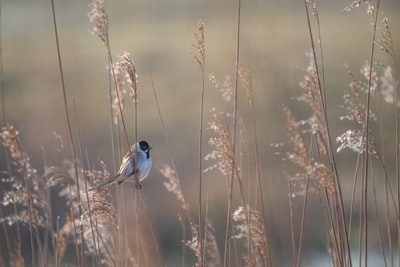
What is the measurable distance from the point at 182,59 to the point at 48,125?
4.69 metres

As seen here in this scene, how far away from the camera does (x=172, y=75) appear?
17.1m

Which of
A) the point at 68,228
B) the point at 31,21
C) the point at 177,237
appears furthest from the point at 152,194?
the point at 31,21

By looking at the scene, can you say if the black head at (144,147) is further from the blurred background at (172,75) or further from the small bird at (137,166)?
the blurred background at (172,75)

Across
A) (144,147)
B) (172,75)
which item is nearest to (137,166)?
(144,147)

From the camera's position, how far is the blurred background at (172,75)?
1010 centimetres

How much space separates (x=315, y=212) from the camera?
11.2 meters

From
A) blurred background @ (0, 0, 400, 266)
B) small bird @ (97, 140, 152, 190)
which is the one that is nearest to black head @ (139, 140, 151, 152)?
small bird @ (97, 140, 152, 190)

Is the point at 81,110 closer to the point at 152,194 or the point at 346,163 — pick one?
the point at 152,194

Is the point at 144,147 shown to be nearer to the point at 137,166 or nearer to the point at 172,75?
the point at 137,166

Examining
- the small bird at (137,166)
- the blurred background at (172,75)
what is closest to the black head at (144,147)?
the small bird at (137,166)

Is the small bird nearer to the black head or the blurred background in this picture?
the black head

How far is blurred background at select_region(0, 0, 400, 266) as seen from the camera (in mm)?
10102

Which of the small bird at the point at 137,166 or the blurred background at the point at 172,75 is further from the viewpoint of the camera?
the blurred background at the point at 172,75

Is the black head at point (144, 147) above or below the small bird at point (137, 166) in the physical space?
above
